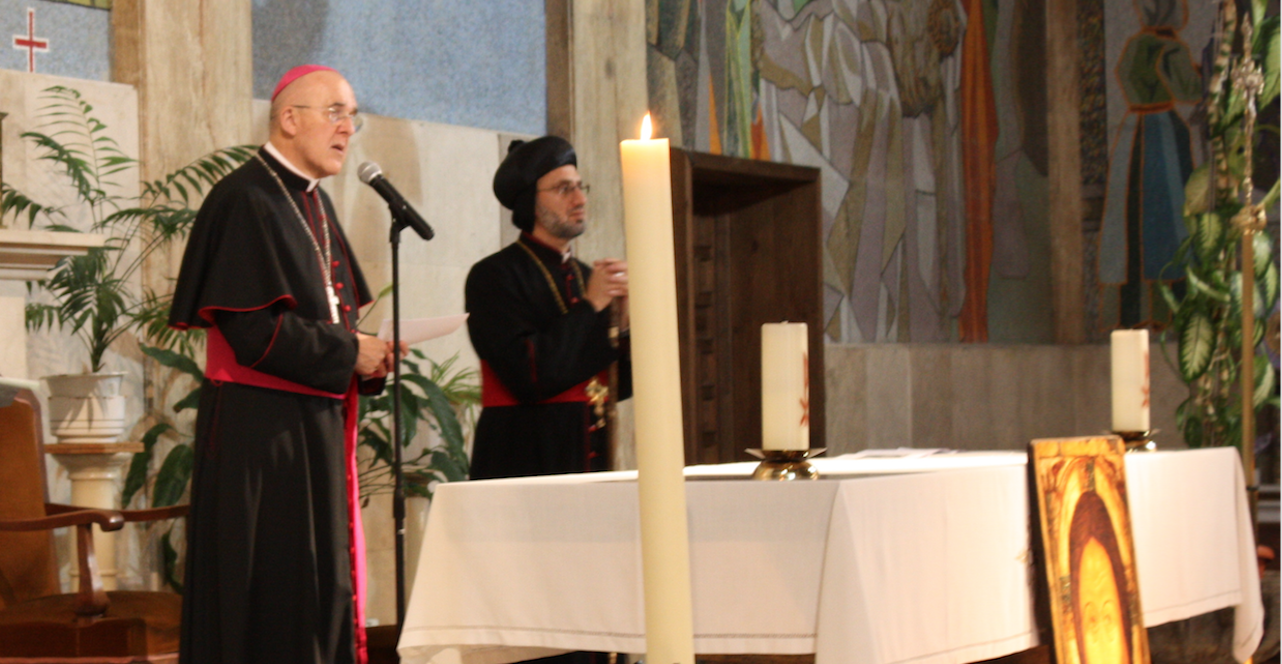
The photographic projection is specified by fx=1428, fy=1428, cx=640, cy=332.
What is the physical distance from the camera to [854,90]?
8.58m

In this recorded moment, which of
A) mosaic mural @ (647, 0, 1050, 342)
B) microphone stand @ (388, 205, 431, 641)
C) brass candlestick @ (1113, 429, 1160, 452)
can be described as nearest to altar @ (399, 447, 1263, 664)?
brass candlestick @ (1113, 429, 1160, 452)

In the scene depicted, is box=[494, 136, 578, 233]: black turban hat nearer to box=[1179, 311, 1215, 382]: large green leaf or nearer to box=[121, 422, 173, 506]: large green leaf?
box=[121, 422, 173, 506]: large green leaf

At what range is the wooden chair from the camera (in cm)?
319

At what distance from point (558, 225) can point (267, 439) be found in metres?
1.24

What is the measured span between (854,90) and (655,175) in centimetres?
785

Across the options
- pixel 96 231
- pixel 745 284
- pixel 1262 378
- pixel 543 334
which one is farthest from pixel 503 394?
pixel 1262 378

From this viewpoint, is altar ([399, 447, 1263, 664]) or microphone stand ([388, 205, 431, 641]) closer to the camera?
altar ([399, 447, 1263, 664])

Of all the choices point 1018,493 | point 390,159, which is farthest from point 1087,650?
point 390,159

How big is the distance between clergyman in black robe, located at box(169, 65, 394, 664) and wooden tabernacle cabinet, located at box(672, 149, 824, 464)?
161 inches

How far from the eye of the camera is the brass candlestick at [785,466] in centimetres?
195

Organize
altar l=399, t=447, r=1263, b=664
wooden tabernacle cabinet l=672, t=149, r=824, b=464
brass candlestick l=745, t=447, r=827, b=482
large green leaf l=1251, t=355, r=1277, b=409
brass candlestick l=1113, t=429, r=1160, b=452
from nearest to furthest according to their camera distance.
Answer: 1. altar l=399, t=447, r=1263, b=664
2. brass candlestick l=745, t=447, r=827, b=482
3. brass candlestick l=1113, t=429, r=1160, b=452
4. large green leaf l=1251, t=355, r=1277, b=409
5. wooden tabernacle cabinet l=672, t=149, r=824, b=464

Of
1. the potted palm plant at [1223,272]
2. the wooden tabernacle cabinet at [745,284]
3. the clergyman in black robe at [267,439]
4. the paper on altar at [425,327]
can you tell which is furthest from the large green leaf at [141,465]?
the potted palm plant at [1223,272]

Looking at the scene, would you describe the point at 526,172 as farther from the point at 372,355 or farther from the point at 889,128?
the point at 889,128

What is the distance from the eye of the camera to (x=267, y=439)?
3.32 m
